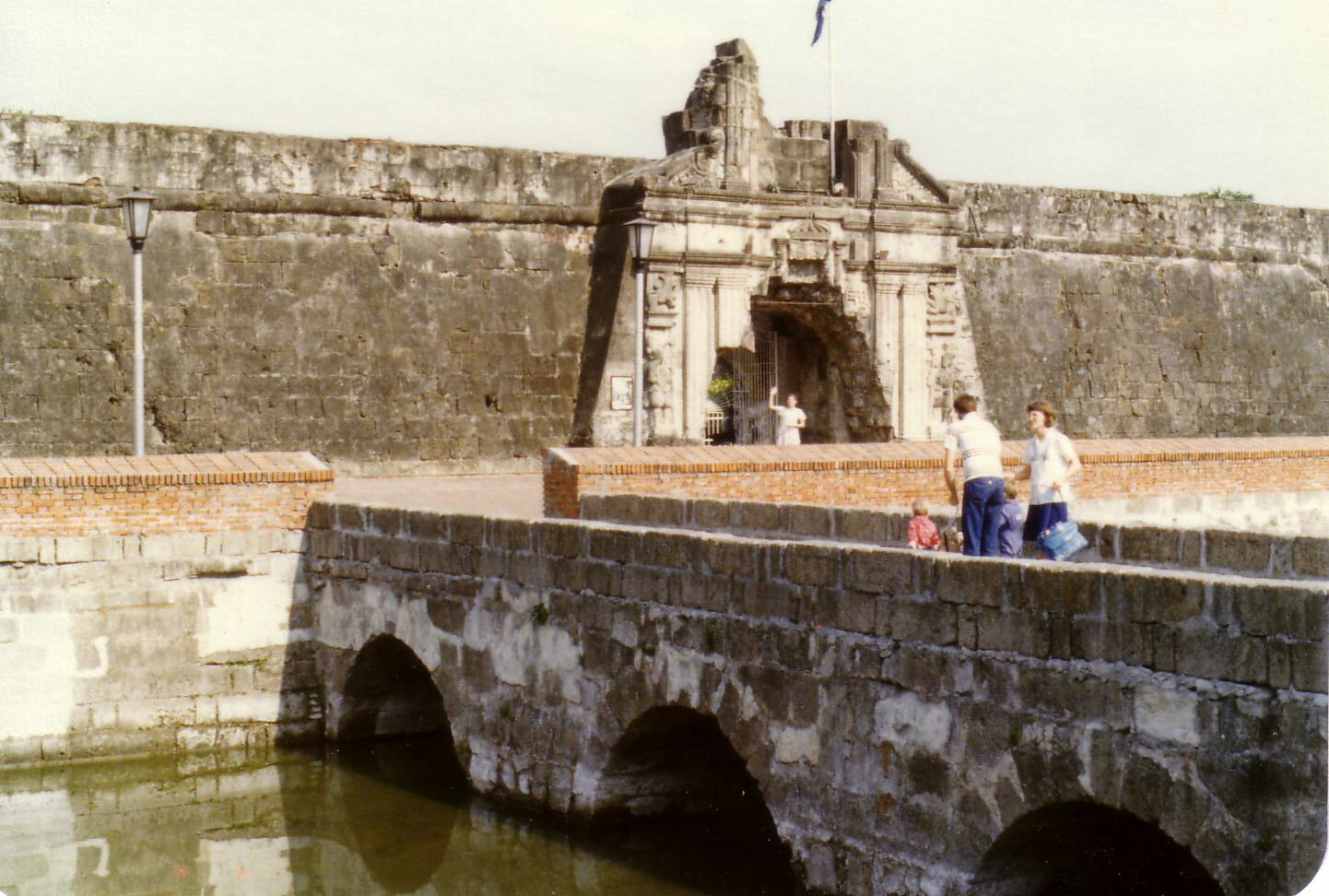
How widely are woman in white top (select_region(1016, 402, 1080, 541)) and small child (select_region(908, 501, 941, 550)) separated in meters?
0.67

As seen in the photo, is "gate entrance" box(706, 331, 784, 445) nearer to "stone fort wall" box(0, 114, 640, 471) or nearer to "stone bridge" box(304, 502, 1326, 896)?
"stone fort wall" box(0, 114, 640, 471)

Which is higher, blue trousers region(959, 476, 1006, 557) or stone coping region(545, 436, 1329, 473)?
stone coping region(545, 436, 1329, 473)

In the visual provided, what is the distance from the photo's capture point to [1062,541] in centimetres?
962

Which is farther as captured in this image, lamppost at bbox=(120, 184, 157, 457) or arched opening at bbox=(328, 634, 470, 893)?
lamppost at bbox=(120, 184, 157, 457)

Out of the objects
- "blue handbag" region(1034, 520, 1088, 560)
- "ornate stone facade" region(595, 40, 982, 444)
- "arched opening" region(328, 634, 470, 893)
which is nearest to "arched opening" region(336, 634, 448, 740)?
"arched opening" region(328, 634, 470, 893)

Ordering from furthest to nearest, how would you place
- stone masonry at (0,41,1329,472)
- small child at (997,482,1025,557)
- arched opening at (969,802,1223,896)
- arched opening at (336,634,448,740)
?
1. stone masonry at (0,41,1329,472)
2. arched opening at (336,634,448,740)
3. small child at (997,482,1025,557)
4. arched opening at (969,802,1223,896)

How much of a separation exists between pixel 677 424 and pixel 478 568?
7610 mm

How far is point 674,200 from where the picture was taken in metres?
18.9

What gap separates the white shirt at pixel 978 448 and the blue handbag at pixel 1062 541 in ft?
1.71

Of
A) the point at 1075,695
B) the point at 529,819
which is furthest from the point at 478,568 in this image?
the point at 1075,695

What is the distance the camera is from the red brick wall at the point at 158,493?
12.6 meters

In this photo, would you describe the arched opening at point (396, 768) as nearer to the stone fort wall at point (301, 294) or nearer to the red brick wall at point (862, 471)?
the red brick wall at point (862, 471)

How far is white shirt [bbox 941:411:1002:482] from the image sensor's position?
33.1 ft

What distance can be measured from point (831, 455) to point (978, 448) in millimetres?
4783
